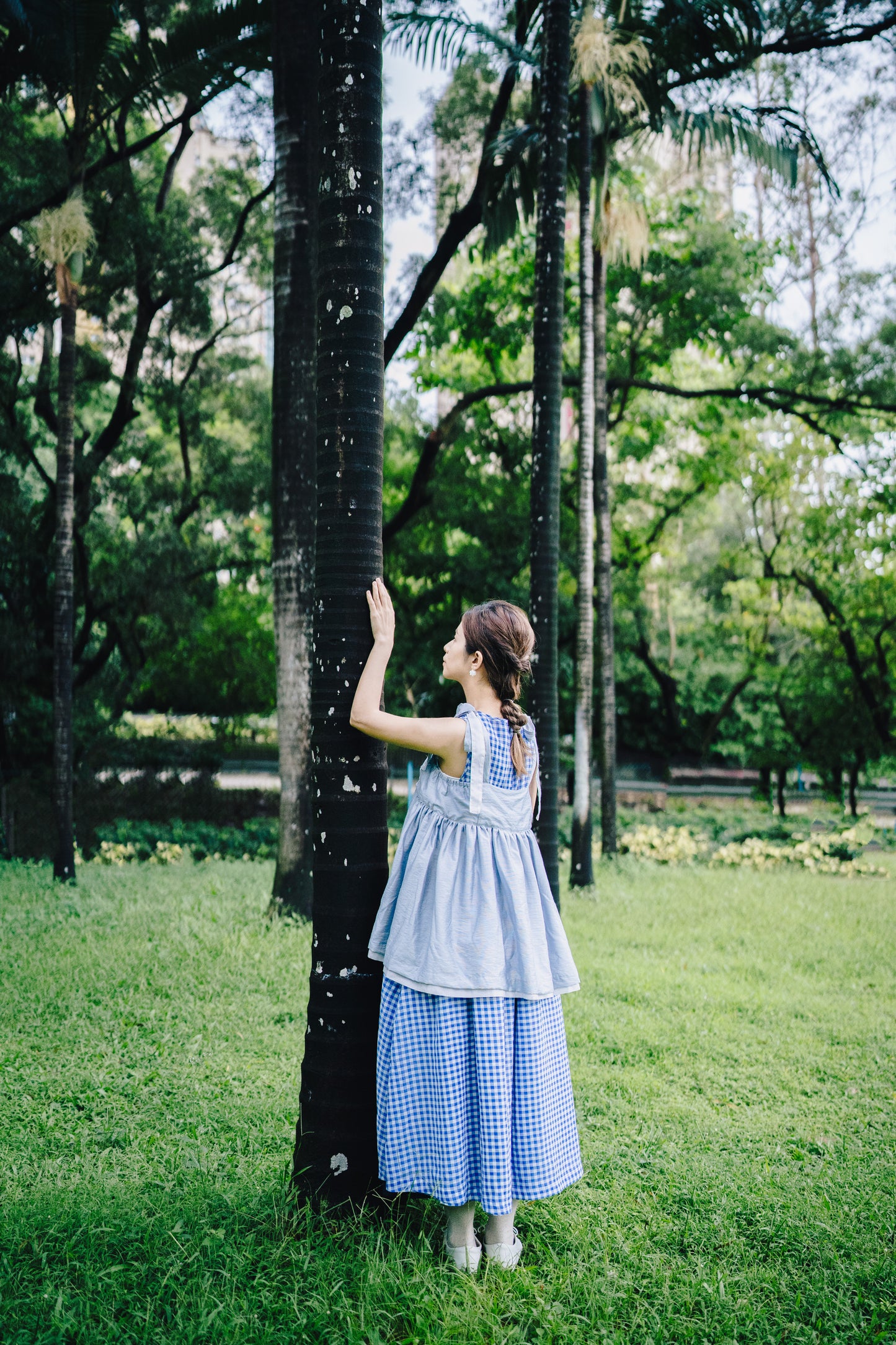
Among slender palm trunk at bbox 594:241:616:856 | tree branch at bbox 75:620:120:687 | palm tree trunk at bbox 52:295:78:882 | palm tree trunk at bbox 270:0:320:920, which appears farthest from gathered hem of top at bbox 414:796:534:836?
tree branch at bbox 75:620:120:687

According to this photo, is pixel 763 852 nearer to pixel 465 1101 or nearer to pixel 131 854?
pixel 131 854

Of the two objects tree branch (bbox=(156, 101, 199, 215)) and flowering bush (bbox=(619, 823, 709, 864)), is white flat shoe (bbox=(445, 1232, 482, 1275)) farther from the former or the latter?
tree branch (bbox=(156, 101, 199, 215))

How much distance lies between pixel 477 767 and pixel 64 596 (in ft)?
26.7

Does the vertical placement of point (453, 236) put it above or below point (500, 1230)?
above

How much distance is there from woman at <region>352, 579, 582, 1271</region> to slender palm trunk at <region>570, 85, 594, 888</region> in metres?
7.31

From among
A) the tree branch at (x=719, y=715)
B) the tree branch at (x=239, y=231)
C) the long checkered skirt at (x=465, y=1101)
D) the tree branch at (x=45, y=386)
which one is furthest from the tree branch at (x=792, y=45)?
the tree branch at (x=719, y=715)

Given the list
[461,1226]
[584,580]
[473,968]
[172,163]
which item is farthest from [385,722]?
[172,163]

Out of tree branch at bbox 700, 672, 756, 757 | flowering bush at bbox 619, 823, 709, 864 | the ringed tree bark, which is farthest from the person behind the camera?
tree branch at bbox 700, 672, 756, 757

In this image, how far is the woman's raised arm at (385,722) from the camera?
2.92m

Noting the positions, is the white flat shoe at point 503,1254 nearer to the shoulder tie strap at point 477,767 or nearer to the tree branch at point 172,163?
the shoulder tie strap at point 477,767

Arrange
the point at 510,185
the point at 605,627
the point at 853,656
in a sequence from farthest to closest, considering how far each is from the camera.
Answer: the point at 853,656, the point at 605,627, the point at 510,185

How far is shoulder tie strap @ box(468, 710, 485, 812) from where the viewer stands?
2.98 metres

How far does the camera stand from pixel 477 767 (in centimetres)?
299

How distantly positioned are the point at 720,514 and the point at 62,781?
28.0 meters
